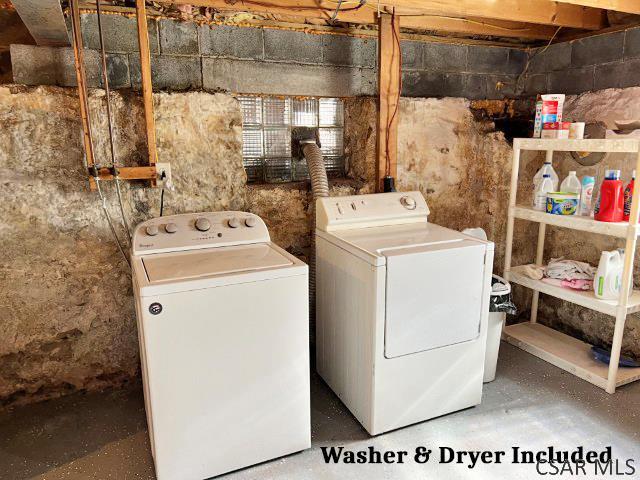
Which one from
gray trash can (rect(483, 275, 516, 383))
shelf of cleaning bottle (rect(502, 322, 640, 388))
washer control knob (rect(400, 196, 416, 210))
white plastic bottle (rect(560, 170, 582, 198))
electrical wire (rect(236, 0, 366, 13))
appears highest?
electrical wire (rect(236, 0, 366, 13))

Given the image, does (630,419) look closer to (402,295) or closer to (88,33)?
(402,295)

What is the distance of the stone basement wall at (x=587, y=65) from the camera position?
2.69 metres

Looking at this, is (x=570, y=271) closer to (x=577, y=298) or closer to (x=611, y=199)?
(x=577, y=298)

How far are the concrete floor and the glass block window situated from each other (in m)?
1.26

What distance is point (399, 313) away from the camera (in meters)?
2.04

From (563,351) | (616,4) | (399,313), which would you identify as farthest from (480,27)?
(563,351)

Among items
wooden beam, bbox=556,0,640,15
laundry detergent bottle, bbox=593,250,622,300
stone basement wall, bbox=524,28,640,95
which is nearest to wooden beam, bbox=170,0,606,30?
stone basement wall, bbox=524,28,640,95

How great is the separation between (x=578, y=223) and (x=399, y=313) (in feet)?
3.82

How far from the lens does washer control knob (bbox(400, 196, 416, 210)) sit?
261 centimetres

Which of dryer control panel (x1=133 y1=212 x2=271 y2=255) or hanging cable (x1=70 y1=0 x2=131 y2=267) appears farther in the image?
dryer control panel (x1=133 y1=212 x2=271 y2=255)

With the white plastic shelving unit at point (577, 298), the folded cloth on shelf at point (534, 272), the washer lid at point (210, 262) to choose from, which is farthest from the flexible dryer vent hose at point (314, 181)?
the folded cloth on shelf at point (534, 272)

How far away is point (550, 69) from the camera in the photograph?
3125 millimetres

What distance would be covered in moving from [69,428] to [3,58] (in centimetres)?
178

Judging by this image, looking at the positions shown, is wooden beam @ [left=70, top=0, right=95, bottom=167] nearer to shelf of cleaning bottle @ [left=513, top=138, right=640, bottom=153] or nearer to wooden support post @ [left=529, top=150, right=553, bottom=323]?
shelf of cleaning bottle @ [left=513, top=138, right=640, bottom=153]
